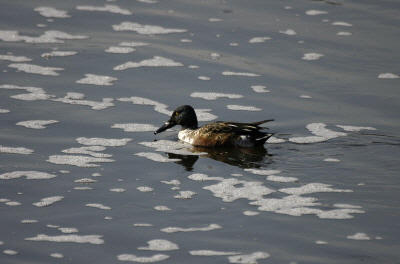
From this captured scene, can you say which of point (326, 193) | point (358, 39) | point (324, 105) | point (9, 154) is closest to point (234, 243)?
point (326, 193)

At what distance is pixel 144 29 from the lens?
1359 centimetres

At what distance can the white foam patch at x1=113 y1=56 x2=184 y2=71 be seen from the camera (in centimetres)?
1161

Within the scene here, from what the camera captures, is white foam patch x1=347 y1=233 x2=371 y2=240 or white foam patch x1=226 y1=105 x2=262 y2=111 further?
white foam patch x1=226 y1=105 x2=262 y2=111

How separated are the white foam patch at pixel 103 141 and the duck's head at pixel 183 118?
0.80m

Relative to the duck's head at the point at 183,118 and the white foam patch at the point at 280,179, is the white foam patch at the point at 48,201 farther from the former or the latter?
the duck's head at the point at 183,118

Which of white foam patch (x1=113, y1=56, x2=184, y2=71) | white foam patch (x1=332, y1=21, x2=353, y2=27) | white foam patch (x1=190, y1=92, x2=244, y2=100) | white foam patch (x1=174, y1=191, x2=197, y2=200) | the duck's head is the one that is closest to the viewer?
white foam patch (x1=174, y1=191, x2=197, y2=200)

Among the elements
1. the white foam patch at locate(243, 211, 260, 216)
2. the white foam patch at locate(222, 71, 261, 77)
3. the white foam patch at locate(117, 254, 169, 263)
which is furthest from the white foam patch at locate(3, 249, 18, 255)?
the white foam patch at locate(222, 71, 261, 77)

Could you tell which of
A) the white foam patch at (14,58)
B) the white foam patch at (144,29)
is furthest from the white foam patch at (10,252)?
the white foam patch at (144,29)

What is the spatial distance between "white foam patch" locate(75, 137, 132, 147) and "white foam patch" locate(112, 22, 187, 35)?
5.07 meters

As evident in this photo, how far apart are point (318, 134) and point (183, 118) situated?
205 cm

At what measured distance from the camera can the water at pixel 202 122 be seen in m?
6.08

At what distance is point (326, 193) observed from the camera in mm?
7152

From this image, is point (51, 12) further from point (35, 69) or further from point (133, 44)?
point (35, 69)

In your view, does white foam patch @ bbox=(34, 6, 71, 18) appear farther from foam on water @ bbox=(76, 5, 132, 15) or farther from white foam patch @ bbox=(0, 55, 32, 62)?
white foam patch @ bbox=(0, 55, 32, 62)
